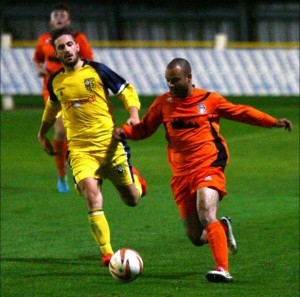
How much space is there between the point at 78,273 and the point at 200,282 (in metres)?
1.32

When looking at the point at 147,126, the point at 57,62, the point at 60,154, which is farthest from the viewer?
the point at 57,62

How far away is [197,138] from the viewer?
11391mm

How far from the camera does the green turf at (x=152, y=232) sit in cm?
1152

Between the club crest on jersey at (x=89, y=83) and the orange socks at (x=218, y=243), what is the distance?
2.01 m

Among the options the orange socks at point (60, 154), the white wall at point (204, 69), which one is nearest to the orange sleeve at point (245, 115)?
the orange socks at point (60, 154)

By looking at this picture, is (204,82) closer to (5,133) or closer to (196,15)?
(5,133)

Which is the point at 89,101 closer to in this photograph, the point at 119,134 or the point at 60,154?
the point at 119,134

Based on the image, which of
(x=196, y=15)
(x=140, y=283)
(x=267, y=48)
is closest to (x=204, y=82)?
(x=267, y=48)

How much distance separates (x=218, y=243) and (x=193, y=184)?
1.91ft

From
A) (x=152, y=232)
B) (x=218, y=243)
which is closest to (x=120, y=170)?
(x=218, y=243)

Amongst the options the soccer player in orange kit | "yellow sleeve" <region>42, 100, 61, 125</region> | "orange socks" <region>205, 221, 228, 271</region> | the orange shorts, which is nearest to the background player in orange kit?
"yellow sleeve" <region>42, 100, 61, 125</region>

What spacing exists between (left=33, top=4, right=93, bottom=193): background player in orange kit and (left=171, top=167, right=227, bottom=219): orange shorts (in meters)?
5.20

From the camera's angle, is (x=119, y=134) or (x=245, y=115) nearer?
(x=245, y=115)

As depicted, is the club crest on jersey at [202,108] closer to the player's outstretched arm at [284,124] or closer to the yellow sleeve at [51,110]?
the player's outstretched arm at [284,124]
